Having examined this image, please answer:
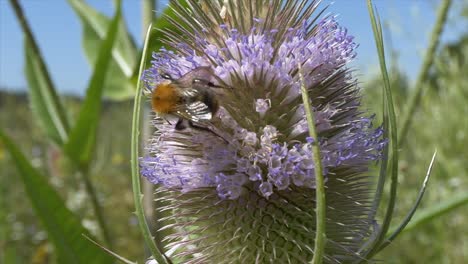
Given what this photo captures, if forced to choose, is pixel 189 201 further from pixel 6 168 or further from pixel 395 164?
pixel 6 168

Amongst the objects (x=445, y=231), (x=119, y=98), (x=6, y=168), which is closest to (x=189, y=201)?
(x=119, y=98)

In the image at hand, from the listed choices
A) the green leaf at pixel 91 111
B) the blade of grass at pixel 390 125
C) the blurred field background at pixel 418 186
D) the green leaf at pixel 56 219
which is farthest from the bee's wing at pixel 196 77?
the blurred field background at pixel 418 186

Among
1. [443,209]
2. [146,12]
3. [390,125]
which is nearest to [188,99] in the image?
[390,125]

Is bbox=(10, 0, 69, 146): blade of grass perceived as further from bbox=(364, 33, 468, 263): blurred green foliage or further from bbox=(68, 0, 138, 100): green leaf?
bbox=(364, 33, 468, 263): blurred green foliage

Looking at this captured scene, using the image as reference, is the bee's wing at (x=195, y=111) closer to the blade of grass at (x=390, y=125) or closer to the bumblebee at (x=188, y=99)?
the bumblebee at (x=188, y=99)

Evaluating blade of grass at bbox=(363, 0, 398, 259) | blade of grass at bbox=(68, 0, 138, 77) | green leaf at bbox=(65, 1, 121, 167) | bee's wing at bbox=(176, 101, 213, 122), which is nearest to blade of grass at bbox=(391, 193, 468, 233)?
blade of grass at bbox=(363, 0, 398, 259)

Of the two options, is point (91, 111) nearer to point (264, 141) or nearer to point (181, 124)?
point (181, 124)
